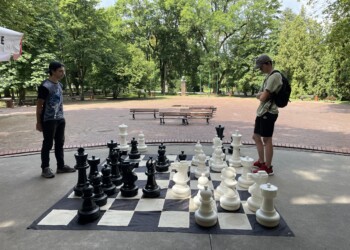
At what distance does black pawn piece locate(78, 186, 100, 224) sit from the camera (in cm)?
249

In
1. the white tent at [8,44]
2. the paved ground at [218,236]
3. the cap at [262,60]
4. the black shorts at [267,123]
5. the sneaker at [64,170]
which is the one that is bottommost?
the paved ground at [218,236]

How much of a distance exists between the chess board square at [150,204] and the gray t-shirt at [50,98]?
6.55 ft

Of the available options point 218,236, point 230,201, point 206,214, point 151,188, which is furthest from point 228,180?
point 151,188

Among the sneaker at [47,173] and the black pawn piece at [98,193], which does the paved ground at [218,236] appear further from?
the black pawn piece at [98,193]

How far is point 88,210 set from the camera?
8.26 ft

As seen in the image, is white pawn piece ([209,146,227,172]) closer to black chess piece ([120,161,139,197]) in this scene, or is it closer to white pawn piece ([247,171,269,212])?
white pawn piece ([247,171,269,212])

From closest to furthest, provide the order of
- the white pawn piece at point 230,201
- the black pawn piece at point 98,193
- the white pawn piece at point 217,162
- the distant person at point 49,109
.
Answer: the white pawn piece at point 230,201 < the black pawn piece at point 98,193 < the distant person at point 49,109 < the white pawn piece at point 217,162

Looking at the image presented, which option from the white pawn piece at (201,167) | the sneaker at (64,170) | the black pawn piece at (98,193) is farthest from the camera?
the sneaker at (64,170)

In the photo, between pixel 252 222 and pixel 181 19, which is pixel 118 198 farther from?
pixel 181 19

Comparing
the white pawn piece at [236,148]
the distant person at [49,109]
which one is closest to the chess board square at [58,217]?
the distant person at [49,109]

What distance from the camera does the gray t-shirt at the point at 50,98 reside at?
12.1 ft

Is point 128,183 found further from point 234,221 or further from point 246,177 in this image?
point 246,177

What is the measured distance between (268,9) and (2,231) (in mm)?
34854

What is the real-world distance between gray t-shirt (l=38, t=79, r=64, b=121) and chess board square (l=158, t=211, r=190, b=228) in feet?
7.69
